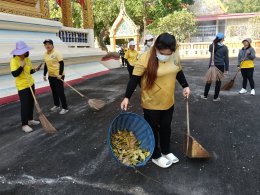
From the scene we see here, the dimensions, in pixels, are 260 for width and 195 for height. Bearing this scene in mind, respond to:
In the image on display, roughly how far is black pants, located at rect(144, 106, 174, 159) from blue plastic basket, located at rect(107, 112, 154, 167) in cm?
12

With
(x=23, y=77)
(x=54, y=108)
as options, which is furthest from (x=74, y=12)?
(x=23, y=77)

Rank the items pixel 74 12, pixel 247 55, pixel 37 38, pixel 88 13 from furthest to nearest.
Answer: pixel 74 12
pixel 88 13
pixel 37 38
pixel 247 55

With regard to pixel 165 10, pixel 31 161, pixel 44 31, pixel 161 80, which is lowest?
pixel 31 161

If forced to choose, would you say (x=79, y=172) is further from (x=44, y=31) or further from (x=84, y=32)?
(x=84, y=32)

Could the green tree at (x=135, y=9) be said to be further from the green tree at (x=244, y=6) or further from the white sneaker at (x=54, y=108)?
the green tree at (x=244, y=6)

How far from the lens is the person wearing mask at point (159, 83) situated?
3.13m

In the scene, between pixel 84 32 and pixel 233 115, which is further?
pixel 84 32

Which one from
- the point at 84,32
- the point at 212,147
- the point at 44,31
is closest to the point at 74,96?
the point at 44,31

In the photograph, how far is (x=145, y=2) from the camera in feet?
80.6

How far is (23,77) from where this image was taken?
5.03m

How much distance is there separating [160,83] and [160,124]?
2.00 feet

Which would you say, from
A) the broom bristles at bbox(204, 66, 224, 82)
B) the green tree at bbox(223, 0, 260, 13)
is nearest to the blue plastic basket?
the broom bristles at bbox(204, 66, 224, 82)

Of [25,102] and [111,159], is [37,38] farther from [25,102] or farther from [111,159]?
[111,159]

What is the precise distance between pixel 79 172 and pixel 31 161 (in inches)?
33.6
